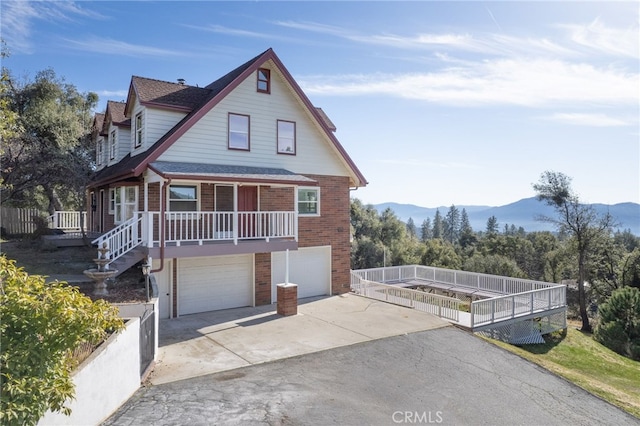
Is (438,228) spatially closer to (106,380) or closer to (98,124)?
(98,124)

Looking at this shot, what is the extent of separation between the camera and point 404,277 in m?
24.2

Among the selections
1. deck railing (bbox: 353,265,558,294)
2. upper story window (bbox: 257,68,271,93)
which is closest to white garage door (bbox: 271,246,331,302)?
deck railing (bbox: 353,265,558,294)

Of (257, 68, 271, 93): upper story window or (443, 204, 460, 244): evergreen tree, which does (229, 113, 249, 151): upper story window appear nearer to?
(257, 68, 271, 93): upper story window

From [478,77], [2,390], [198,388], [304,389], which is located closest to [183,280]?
[198,388]

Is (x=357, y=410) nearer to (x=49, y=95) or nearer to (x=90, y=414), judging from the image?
(x=90, y=414)

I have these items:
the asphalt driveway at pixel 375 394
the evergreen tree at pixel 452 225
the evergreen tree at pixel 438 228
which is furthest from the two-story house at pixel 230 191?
the evergreen tree at pixel 452 225

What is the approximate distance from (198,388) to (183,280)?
7218mm

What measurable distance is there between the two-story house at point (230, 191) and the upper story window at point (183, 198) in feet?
0.12

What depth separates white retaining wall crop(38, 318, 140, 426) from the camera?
5750 mm

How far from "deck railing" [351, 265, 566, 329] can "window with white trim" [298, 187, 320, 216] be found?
418 centimetres

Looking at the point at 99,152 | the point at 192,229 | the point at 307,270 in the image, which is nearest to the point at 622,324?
the point at 307,270

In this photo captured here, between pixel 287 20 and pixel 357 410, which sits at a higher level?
pixel 287 20

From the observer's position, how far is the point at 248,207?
52.8ft
